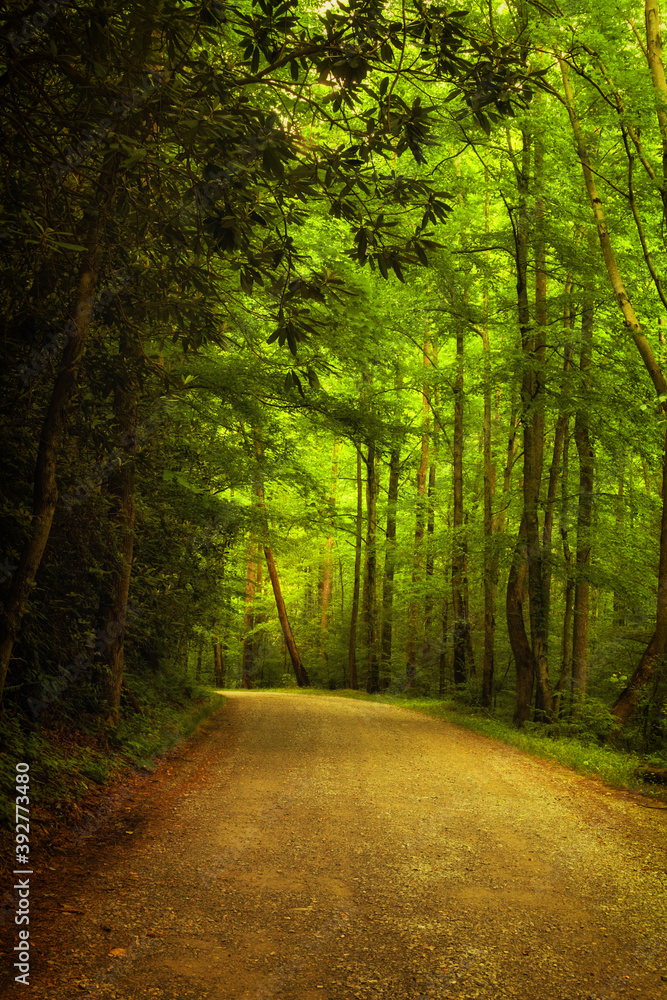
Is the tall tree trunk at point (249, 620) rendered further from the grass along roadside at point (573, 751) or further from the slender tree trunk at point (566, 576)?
the grass along roadside at point (573, 751)

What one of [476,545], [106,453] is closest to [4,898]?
[106,453]

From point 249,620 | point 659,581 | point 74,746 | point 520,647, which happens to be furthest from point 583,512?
point 249,620

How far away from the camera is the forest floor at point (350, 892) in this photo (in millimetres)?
3334

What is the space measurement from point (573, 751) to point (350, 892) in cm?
664

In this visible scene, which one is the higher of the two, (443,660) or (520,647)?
(520,647)

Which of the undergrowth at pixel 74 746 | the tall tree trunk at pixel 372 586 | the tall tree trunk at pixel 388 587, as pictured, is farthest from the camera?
the tall tree trunk at pixel 372 586

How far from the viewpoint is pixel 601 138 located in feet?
38.9

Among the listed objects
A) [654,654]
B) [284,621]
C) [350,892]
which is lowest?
[350,892]

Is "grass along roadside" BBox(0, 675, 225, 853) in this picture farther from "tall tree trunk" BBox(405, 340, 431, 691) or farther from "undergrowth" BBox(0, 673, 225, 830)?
"tall tree trunk" BBox(405, 340, 431, 691)

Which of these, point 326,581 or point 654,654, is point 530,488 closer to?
point 654,654

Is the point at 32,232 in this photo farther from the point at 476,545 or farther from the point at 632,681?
the point at 476,545

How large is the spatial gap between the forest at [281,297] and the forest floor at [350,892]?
161cm

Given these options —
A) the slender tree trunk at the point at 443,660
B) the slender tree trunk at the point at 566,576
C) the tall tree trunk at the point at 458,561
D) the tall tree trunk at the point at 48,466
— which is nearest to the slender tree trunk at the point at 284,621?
the slender tree trunk at the point at 443,660

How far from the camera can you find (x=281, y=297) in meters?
4.48
